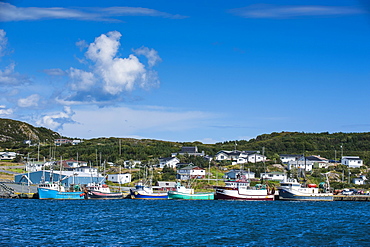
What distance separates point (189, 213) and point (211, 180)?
42.5 meters

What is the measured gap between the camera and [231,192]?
8156 centimetres

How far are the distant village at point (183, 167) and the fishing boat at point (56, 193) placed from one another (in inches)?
324

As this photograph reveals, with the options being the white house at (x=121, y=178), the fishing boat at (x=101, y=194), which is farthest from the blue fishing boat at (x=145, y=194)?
the white house at (x=121, y=178)

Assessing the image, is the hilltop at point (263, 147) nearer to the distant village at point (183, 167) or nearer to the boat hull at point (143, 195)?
the distant village at point (183, 167)

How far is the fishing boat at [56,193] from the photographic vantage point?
245 ft

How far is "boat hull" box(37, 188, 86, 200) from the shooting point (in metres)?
74.8

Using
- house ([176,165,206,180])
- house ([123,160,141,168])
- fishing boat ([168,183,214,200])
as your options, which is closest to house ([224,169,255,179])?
house ([176,165,206,180])

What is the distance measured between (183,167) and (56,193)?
43.3 m

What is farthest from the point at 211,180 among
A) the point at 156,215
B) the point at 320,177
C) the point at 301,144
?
the point at 301,144

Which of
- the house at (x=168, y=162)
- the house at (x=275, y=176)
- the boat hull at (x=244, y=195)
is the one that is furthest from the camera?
the house at (x=168, y=162)

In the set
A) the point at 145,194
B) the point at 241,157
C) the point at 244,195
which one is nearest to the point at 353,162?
the point at 241,157

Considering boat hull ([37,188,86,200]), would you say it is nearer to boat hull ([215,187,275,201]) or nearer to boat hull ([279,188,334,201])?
boat hull ([215,187,275,201])

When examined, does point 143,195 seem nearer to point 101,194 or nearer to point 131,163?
point 101,194

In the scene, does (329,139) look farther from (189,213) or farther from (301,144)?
(189,213)
